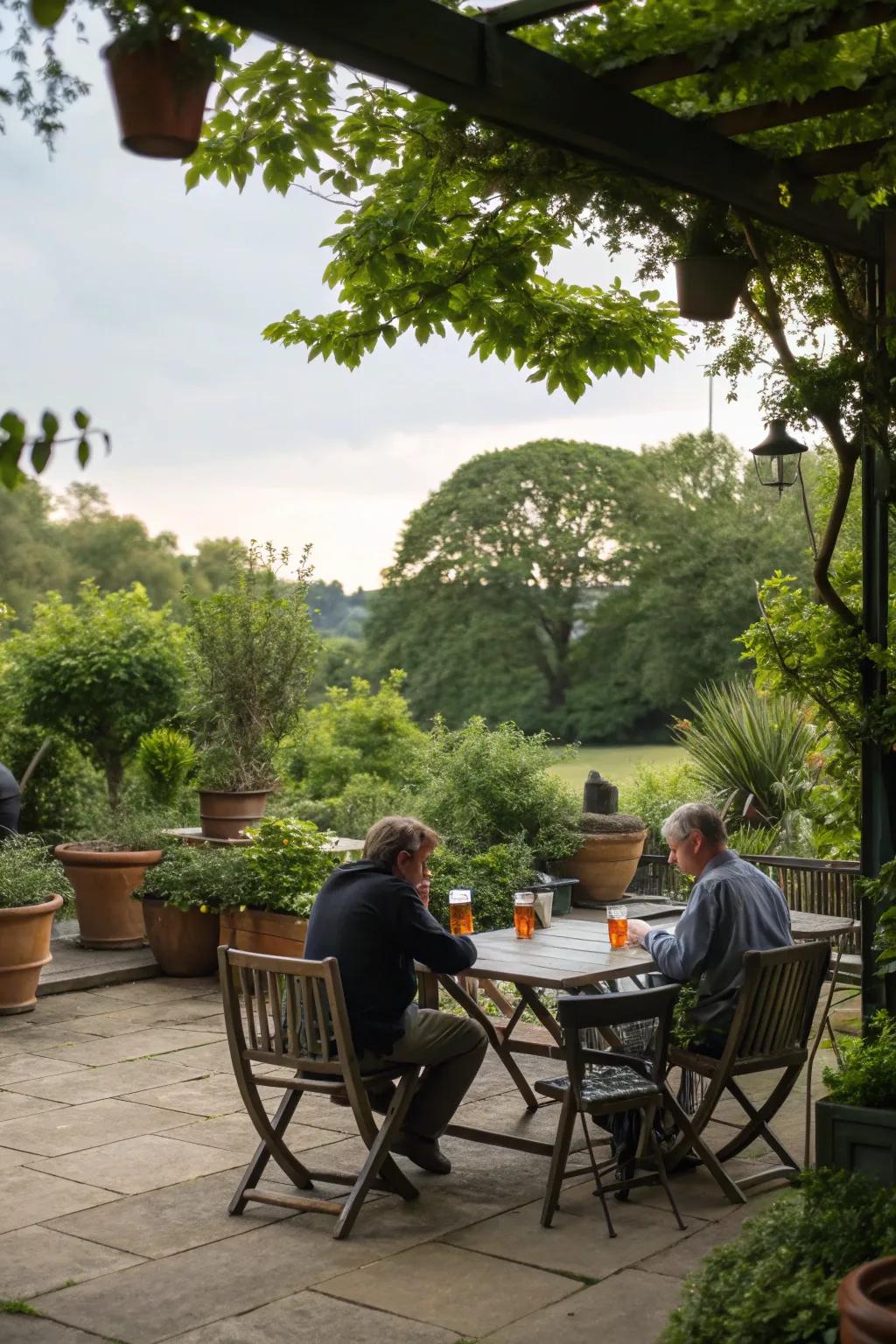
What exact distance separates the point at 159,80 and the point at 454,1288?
300cm

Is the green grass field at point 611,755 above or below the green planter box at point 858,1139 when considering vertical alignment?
above

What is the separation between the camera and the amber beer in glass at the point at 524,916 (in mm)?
5238

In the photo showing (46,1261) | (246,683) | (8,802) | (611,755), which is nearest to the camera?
(46,1261)

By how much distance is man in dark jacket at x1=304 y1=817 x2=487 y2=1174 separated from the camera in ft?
14.5

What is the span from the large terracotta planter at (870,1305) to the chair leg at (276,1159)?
2.23m

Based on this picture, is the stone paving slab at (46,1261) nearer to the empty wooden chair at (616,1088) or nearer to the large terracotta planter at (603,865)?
the empty wooden chair at (616,1088)

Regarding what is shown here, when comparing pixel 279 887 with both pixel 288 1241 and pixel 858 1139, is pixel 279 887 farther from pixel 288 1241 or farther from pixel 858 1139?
pixel 858 1139

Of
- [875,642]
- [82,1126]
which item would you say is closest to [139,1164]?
[82,1126]

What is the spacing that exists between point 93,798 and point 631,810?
14.4 feet

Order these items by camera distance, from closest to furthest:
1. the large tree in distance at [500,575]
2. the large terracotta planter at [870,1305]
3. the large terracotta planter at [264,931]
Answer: the large terracotta planter at [870,1305], the large terracotta planter at [264,931], the large tree in distance at [500,575]

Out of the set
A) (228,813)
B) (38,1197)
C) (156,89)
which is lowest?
(38,1197)

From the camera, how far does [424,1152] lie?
4746mm

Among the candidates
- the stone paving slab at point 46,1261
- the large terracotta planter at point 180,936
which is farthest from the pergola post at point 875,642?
the large terracotta planter at point 180,936

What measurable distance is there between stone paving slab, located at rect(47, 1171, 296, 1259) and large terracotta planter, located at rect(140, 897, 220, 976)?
330 centimetres
